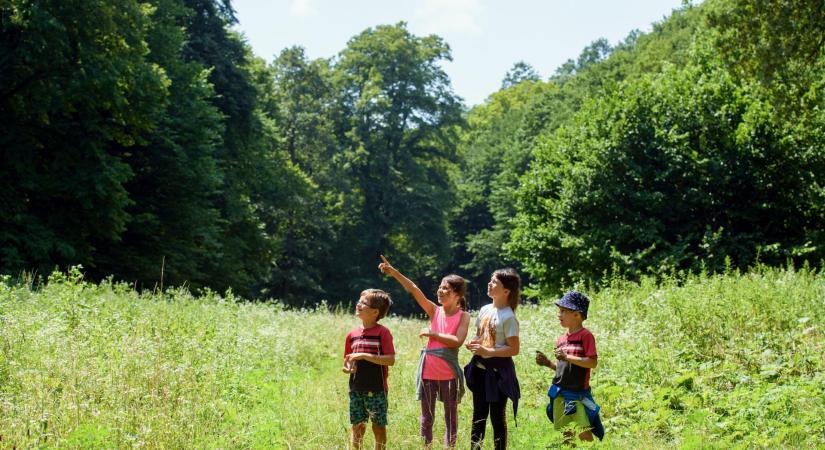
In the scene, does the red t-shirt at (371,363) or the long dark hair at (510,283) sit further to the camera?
the long dark hair at (510,283)

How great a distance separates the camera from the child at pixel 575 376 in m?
6.54

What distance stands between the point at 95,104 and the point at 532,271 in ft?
55.5

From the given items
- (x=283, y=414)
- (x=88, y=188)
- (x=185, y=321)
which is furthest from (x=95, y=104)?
(x=283, y=414)

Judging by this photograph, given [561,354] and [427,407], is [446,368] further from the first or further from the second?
[561,354]

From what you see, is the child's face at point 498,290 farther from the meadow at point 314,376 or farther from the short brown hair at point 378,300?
the meadow at point 314,376

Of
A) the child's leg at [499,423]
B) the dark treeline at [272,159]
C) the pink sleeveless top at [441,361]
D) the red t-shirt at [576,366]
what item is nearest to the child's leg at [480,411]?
the child's leg at [499,423]

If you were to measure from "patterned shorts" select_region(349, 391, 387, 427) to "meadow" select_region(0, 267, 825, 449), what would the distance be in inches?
18.2

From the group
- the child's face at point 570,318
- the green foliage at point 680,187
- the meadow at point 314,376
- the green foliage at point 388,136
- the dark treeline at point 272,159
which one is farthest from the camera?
the green foliage at point 388,136

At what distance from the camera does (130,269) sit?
87.9ft

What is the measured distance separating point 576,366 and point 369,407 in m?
1.92

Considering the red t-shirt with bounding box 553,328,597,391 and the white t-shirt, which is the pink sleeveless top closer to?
the white t-shirt

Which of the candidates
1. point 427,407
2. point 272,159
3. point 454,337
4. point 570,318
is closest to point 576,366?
point 570,318

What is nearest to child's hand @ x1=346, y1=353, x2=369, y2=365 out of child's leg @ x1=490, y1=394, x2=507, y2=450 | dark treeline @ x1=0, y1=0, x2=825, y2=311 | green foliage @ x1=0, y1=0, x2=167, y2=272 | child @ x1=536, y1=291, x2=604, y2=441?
child's leg @ x1=490, y1=394, x2=507, y2=450

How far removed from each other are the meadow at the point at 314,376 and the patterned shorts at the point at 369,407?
46 cm
